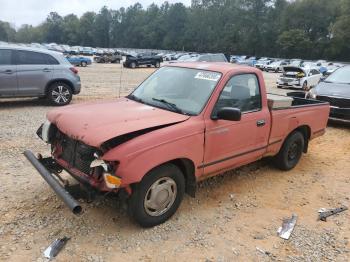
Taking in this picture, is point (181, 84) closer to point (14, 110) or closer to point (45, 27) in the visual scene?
point (14, 110)

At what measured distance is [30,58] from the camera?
10312 mm

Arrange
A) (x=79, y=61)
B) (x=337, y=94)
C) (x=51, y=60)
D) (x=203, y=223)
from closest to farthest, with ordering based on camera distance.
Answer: (x=203, y=223) < (x=337, y=94) < (x=51, y=60) < (x=79, y=61)

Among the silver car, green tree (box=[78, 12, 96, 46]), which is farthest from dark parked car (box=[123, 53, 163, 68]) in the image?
green tree (box=[78, 12, 96, 46])

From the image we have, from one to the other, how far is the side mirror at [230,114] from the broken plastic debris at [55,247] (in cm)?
222

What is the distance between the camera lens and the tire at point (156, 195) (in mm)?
3836

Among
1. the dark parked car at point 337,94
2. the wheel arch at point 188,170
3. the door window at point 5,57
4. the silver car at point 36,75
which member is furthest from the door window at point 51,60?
the wheel arch at point 188,170

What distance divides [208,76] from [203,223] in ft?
6.21

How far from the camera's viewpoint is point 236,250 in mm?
3850

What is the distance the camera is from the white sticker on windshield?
15.5 feet

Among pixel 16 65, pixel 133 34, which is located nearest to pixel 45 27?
pixel 133 34

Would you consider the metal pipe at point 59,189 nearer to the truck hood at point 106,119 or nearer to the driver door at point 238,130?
the truck hood at point 106,119

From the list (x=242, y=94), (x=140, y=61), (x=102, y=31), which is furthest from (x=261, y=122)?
(x=102, y=31)

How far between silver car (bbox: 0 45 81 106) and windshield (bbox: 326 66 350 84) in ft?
25.5

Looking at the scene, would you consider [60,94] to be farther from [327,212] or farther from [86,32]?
[86,32]
